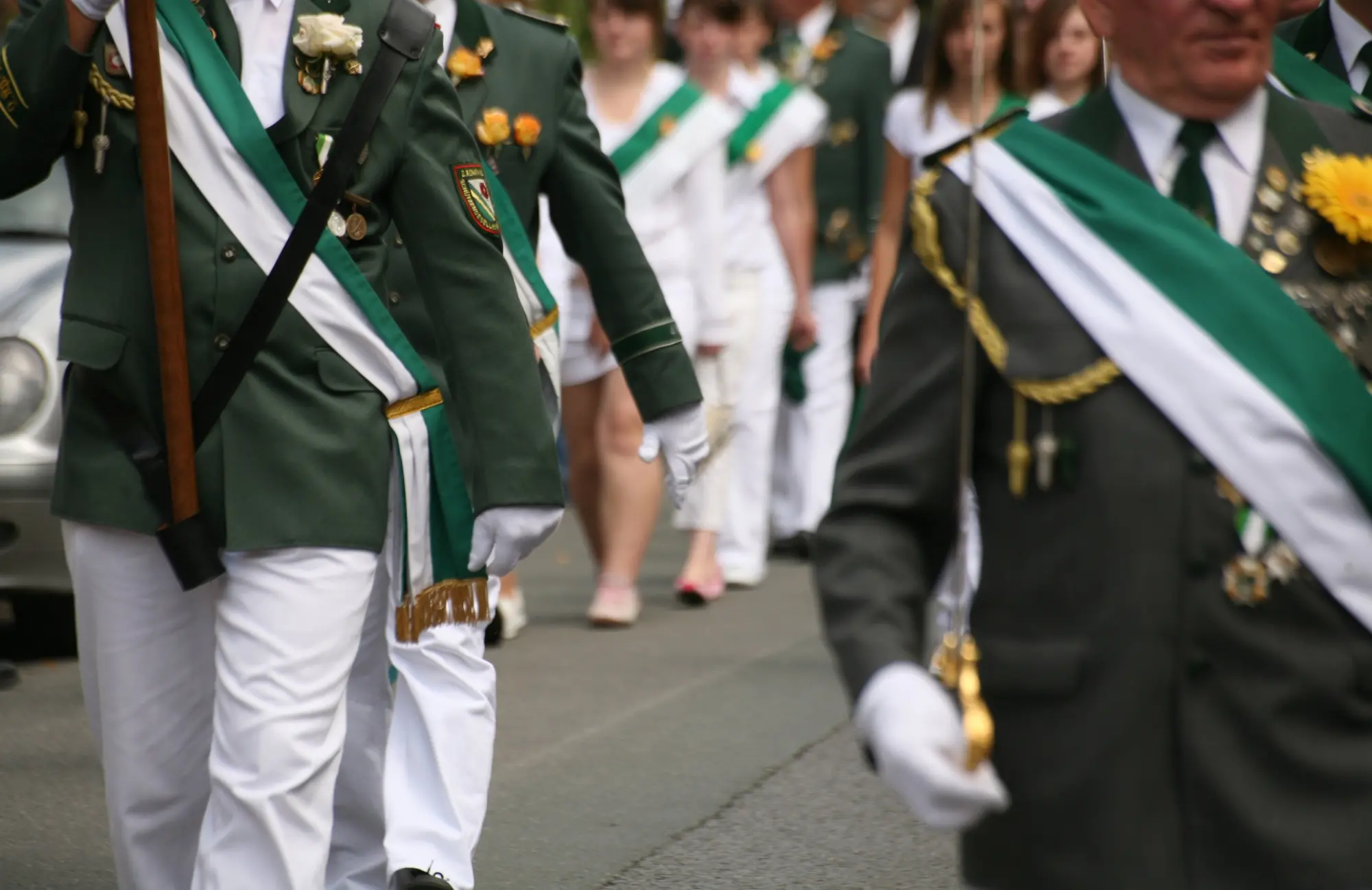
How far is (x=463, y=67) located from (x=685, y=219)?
3.61 m

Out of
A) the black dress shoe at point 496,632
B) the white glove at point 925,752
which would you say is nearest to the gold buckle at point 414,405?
the white glove at point 925,752

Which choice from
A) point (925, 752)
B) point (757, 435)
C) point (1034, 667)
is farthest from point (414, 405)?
point (757, 435)

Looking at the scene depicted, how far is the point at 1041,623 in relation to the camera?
2.66m

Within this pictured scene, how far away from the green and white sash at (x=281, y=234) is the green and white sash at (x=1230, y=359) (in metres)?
1.63

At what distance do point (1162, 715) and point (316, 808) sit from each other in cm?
171

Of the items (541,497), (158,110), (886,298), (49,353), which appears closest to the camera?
(886,298)

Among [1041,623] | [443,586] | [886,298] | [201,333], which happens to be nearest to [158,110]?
[201,333]

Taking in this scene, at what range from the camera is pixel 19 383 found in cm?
778

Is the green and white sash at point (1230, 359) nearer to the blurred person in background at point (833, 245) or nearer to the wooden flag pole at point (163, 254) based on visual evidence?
the wooden flag pole at point (163, 254)

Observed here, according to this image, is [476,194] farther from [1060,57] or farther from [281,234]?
[1060,57]

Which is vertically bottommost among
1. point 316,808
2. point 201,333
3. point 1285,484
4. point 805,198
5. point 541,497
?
point 805,198

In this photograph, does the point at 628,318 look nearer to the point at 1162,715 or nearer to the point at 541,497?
the point at 541,497

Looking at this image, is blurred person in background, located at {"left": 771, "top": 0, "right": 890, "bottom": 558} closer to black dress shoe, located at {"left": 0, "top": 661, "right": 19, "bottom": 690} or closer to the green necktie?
black dress shoe, located at {"left": 0, "top": 661, "right": 19, "bottom": 690}

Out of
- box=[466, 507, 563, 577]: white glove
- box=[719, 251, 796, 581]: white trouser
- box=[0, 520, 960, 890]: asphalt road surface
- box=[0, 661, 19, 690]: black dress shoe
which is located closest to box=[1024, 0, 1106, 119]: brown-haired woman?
box=[719, 251, 796, 581]: white trouser
